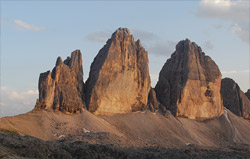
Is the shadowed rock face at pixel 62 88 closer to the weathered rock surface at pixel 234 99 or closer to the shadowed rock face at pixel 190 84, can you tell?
the shadowed rock face at pixel 190 84

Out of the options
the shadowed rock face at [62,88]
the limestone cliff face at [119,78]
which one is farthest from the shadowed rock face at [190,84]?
the shadowed rock face at [62,88]

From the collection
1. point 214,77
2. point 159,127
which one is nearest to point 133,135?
point 159,127

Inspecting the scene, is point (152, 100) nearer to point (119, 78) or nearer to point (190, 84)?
point (119, 78)

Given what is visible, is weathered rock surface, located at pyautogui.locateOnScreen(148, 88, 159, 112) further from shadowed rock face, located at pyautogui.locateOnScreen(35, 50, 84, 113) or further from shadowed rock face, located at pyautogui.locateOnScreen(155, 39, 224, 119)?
shadowed rock face, located at pyautogui.locateOnScreen(35, 50, 84, 113)

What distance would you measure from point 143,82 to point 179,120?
1058 centimetres

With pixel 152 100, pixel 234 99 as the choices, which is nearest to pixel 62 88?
pixel 152 100

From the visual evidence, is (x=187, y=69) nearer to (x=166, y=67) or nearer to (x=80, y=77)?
(x=166, y=67)

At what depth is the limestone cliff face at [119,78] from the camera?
2490 inches

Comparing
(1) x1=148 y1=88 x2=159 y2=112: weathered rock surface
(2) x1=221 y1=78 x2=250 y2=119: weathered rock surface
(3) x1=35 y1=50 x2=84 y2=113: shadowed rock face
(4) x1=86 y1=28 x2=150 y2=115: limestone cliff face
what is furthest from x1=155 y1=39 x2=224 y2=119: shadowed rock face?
(3) x1=35 y1=50 x2=84 y2=113: shadowed rock face

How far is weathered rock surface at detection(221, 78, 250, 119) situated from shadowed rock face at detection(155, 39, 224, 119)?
8044 mm

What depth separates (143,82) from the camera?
6988 centimetres

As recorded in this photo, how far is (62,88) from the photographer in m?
58.0

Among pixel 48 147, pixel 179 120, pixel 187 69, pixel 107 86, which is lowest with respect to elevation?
pixel 48 147

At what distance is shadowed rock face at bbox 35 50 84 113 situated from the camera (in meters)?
54.9
